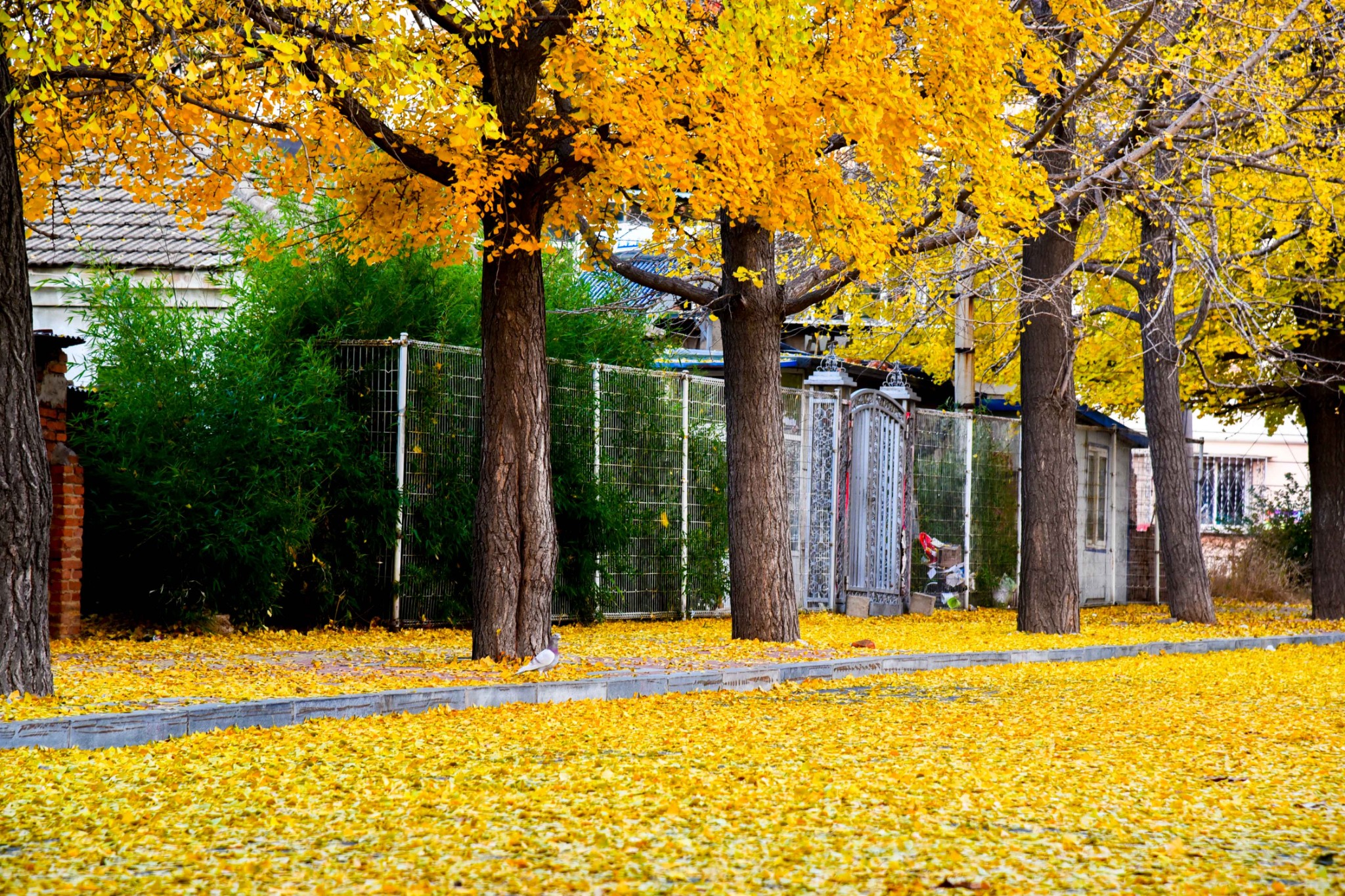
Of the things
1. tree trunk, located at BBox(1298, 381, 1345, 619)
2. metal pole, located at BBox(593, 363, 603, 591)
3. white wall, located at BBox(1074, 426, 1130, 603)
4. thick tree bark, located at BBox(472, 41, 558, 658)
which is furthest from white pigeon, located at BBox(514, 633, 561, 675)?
white wall, located at BBox(1074, 426, 1130, 603)

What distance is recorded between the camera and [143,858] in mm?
4652

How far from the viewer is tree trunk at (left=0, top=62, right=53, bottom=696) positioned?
7535mm

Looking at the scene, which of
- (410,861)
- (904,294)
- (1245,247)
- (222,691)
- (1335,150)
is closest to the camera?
(410,861)

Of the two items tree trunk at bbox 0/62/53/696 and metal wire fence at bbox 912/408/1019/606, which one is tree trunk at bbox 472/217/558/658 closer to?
tree trunk at bbox 0/62/53/696

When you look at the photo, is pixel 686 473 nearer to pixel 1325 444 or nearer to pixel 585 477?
pixel 585 477

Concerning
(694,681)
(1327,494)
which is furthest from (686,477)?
(1327,494)

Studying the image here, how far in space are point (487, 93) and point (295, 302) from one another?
426 cm

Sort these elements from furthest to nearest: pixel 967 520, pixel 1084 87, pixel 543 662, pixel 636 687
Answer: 1. pixel 967 520
2. pixel 1084 87
3. pixel 543 662
4. pixel 636 687

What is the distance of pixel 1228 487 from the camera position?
1727 inches

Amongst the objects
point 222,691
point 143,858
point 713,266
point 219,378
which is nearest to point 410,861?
point 143,858

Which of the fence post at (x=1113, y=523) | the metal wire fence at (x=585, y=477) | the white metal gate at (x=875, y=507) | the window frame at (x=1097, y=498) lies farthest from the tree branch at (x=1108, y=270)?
the fence post at (x=1113, y=523)

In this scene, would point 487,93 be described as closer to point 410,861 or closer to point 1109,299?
point 410,861

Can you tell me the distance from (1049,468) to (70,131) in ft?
31.8

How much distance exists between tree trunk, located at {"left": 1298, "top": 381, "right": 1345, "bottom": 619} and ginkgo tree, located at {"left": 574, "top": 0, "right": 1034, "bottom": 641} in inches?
346
